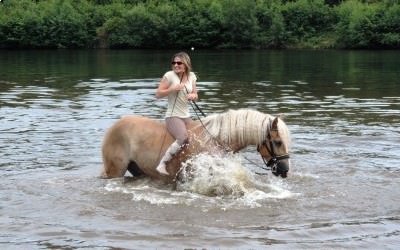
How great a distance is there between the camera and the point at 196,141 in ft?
35.6

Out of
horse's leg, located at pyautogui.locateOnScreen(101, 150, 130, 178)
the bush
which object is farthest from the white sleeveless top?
the bush

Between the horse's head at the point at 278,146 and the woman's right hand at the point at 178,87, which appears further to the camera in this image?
the woman's right hand at the point at 178,87

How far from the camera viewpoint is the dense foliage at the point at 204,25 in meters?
84.0

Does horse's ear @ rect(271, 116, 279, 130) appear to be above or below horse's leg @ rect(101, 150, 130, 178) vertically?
above

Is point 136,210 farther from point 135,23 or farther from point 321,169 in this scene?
point 135,23

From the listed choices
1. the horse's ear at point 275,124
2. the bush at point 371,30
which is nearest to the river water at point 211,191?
the horse's ear at point 275,124

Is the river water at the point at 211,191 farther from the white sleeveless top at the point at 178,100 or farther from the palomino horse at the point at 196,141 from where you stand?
the white sleeveless top at the point at 178,100

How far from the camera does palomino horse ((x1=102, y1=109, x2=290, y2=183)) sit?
415 inches

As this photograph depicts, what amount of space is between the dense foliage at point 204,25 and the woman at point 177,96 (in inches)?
2853

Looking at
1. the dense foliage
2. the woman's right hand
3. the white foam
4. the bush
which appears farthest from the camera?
the dense foliage

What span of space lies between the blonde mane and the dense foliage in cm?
7252

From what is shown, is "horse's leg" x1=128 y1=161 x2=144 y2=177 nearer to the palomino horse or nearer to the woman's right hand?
the palomino horse

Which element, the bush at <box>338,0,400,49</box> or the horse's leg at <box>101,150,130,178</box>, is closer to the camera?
the horse's leg at <box>101,150,130,178</box>

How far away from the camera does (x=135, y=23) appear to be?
8938 centimetres
